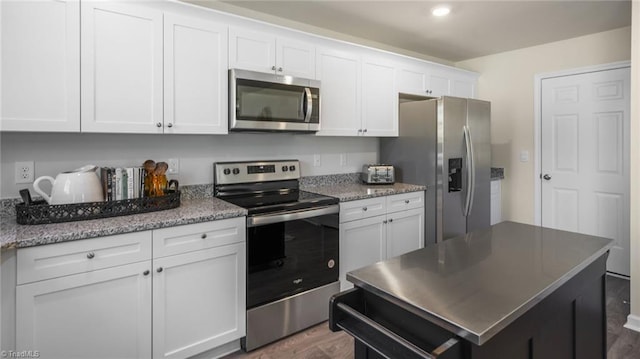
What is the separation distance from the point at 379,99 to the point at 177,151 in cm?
182

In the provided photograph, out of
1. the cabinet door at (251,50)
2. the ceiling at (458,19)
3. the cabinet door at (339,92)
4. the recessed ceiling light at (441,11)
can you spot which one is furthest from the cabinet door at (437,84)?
the cabinet door at (251,50)

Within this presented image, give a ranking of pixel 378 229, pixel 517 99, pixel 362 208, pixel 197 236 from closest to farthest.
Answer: pixel 197 236, pixel 362 208, pixel 378 229, pixel 517 99

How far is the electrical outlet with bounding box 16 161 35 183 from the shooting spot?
1.90 meters

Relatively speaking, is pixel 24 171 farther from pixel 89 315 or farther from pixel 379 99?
pixel 379 99

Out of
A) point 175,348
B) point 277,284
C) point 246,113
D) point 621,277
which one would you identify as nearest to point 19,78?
point 246,113

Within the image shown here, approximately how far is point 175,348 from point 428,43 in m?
3.54

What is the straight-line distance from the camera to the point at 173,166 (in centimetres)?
241

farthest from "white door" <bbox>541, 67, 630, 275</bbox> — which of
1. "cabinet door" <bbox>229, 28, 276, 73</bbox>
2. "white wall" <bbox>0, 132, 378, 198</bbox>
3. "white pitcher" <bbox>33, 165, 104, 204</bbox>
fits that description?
"white pitcher" <bbox>33, 165, 104, 204</bbox>

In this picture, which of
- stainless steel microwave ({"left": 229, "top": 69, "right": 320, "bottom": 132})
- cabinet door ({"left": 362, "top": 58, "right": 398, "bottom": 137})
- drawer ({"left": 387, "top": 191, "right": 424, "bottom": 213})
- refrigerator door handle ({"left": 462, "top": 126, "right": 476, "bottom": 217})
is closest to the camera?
stainless steel microwave ({"left": 229, "top": 69, "right": 320, "bottom": 132})

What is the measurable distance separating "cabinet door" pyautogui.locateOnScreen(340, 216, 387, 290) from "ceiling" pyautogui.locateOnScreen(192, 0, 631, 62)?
1695 millimetres

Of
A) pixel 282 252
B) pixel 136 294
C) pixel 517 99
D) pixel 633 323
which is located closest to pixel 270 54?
pixel 282 252

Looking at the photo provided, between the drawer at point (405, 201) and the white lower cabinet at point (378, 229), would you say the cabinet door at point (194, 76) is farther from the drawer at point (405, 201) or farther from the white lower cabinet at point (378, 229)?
the drawer at point (405, 201)

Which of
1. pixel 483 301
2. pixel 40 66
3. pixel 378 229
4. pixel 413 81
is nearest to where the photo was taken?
pixel 483 301

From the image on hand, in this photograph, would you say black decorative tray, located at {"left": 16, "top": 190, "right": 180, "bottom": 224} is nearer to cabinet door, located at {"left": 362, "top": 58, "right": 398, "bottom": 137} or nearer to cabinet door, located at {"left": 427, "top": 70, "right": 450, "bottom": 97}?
cabinet door, located at {"left": 362, "top": 58, "right": 398, "bottom": 137}
